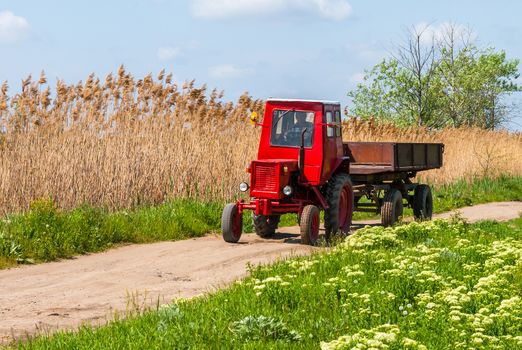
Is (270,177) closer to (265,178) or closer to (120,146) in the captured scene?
(265,178)

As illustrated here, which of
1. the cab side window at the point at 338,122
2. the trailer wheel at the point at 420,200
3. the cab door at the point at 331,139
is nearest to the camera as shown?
the cab door at the point at 331,139

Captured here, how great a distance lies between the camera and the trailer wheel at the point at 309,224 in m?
14.0

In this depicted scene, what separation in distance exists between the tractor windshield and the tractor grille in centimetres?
73

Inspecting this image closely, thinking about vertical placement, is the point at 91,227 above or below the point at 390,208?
below

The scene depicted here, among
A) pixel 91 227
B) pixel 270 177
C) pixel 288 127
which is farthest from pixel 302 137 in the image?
pixel 91 227

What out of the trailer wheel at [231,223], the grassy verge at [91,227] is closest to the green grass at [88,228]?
the grassy verge at [91,227]

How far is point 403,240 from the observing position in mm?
13219

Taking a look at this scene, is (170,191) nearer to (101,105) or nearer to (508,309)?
(101,105)

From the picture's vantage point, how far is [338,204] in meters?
14.8

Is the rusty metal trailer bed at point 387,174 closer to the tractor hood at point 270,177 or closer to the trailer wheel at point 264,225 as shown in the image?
the trailer wheel at point 264,225

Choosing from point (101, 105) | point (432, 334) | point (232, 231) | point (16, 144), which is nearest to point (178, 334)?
point (432, 334)

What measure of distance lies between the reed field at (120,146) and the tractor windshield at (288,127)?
3768mm

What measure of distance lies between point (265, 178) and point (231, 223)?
3.21 ft

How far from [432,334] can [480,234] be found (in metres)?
7.78
